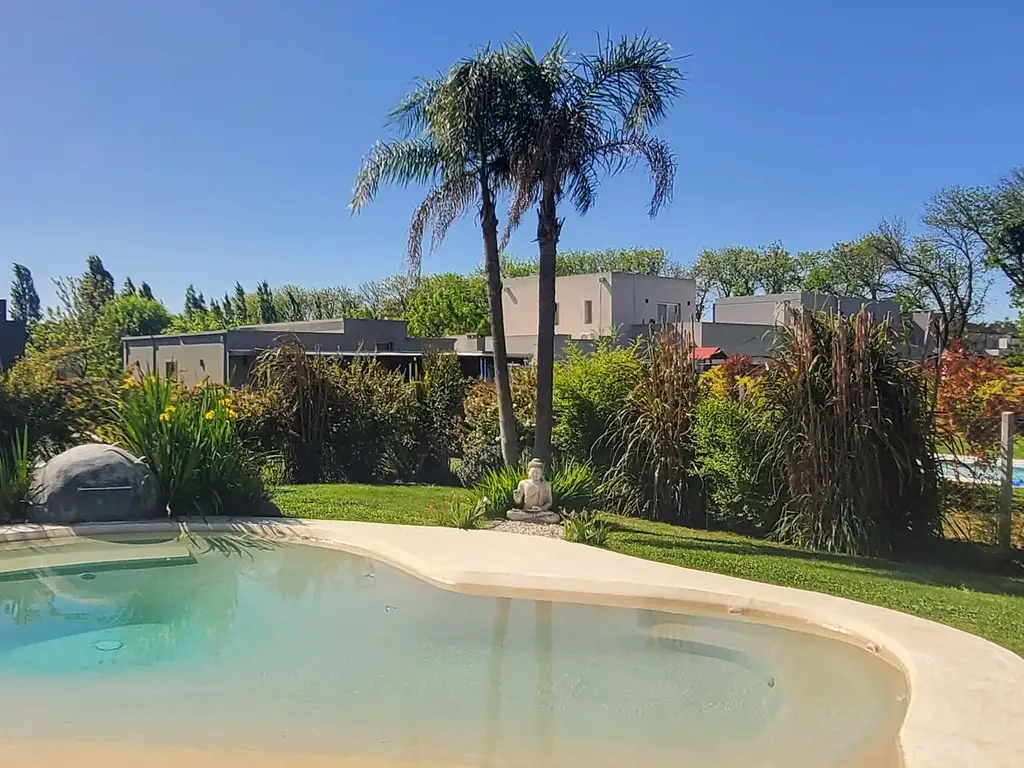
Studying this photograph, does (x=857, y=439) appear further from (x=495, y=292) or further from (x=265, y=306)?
(x=265, y=306)

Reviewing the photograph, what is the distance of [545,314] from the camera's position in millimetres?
10156

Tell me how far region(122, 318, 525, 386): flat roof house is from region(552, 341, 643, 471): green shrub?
10369mm

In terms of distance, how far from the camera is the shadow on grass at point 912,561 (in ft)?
24.9

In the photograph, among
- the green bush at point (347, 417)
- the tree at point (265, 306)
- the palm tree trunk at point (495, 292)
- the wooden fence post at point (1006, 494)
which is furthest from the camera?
the tree at point (265, 306)

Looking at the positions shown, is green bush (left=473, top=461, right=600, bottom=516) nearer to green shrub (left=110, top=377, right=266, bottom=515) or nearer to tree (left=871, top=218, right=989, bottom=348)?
green shrub (left=110, top=377, right=266, bottom=515)

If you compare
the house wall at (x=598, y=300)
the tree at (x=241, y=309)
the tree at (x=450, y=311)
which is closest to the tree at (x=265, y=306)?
the tree at (x=241, y=309)

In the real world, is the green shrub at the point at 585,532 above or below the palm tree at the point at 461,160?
below

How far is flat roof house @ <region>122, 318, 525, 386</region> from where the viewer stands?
25.6 meters

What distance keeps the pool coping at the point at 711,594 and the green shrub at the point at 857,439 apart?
84.3 inches

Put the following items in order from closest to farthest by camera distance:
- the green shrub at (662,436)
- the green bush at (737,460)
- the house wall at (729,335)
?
1. the green bush at (737,460)
2. the green shrub at (662,436)
3. the house wall at (729,335)

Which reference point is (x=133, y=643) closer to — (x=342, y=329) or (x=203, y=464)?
(x=203, y=464)

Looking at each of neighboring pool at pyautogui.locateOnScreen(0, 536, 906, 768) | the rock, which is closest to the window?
the rock

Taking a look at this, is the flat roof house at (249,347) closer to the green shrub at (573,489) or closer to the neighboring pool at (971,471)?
the green shrub at (573,489)

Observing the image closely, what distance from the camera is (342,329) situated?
3472 cm
